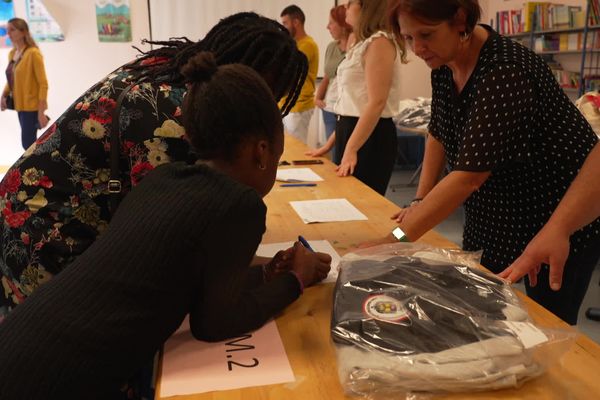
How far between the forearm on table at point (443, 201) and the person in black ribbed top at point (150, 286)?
0.41m

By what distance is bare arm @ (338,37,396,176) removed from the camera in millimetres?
1931

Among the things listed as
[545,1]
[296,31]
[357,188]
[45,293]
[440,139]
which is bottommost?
[357,188]

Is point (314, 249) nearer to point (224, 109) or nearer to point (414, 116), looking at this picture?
point (224, 109)

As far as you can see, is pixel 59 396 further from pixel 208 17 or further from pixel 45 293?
pixel 208 17

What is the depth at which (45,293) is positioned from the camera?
2.49 ft

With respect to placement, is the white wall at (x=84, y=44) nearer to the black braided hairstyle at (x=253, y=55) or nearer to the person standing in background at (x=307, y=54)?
the person standing in background at (x=307, y=54)

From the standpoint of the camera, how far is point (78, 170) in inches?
38.9

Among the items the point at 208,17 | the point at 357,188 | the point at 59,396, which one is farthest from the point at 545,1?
the point at 59,396

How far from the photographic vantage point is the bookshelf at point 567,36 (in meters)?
4.82

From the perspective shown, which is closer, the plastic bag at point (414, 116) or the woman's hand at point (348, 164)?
the woman's hand at point (348, 164)

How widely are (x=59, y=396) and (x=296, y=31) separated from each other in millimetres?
3798

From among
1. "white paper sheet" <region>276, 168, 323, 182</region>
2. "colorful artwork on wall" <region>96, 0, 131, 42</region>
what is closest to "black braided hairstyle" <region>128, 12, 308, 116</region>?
"white paper sheet" <region>276, 168, 323, 182</region>

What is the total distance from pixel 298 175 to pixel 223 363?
132 cm

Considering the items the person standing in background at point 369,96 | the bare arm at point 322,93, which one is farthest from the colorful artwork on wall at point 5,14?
the person standing in background at point 369,96
